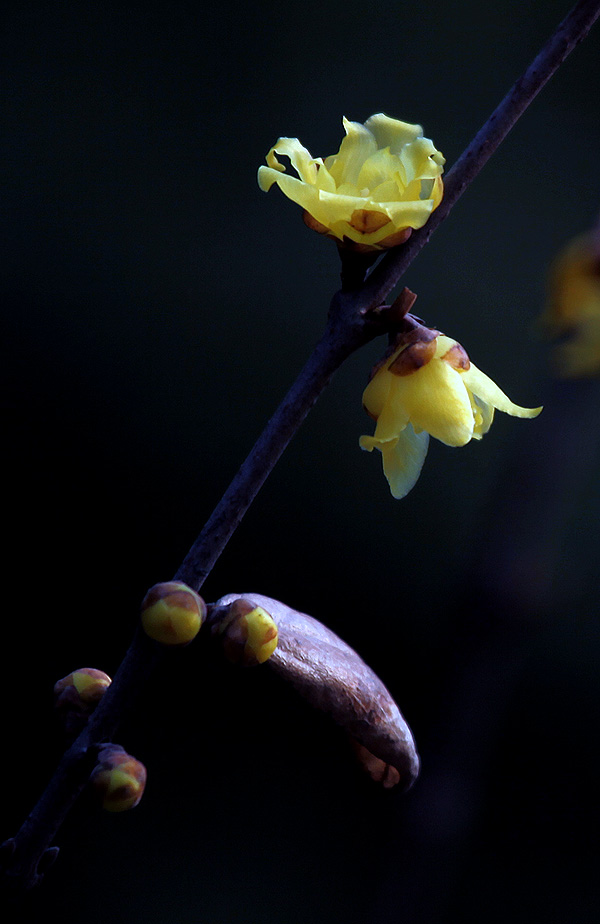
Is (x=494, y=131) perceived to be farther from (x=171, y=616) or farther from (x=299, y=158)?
(x=171, y=616)

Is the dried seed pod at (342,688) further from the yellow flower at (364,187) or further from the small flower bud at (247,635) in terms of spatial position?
the yellow flower at (364,187)

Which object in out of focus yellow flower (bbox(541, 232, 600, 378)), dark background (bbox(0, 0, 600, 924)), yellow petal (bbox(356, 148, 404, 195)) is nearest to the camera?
out of focus yellow flower (bbox(541, 232, 600, 378))

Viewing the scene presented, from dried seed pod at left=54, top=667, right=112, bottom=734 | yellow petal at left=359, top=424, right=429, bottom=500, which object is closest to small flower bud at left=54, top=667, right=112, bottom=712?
dried seed pod at left=54, top=667, right=112, bottom=734

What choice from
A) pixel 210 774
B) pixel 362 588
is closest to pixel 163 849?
pixel 210 774

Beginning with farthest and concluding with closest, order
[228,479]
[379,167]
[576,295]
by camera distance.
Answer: [228,479] → [379,167] → [576,295]

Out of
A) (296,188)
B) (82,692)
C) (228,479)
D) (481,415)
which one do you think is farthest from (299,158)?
(228,479)

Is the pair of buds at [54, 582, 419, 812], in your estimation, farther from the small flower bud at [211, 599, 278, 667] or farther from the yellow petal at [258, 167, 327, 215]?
the yellow petal at [258, 167, 327, 215]

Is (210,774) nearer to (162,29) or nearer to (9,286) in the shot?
(9,286)

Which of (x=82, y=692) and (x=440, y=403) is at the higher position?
(x=440, y=403)
